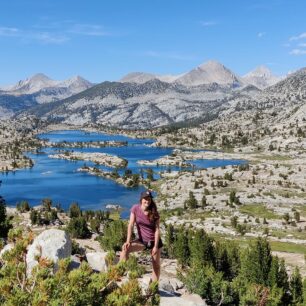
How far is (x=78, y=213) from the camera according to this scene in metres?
128

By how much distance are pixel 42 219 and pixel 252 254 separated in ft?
216

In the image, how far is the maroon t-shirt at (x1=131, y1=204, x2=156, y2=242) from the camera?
21030 mm

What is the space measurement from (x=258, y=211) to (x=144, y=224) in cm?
11311

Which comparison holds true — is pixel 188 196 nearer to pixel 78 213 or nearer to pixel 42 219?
pixel 78 213

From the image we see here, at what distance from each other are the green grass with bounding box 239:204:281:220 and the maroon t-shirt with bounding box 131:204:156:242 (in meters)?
105

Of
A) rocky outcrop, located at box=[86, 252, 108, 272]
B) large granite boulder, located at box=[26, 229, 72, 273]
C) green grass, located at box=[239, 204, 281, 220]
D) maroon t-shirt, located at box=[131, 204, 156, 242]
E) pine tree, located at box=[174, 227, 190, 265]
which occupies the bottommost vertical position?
green grass, located at box=[239, 204, 281, 220]

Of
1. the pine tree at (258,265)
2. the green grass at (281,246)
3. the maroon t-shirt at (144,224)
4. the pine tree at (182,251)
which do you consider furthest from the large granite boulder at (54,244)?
the green grass at (281,246)

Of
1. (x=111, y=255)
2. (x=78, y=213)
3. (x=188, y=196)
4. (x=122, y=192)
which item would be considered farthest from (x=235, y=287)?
(x=122, y=192)

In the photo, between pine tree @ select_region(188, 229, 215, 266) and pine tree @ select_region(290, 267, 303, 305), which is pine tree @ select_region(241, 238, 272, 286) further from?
pine tree @ select_region(188, 229, 215, 266)

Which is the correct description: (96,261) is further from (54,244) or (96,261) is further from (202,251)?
(202,251)

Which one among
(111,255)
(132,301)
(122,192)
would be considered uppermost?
(111,255)

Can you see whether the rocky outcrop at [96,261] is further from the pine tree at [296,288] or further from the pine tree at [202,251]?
the pine tree at [202,251]

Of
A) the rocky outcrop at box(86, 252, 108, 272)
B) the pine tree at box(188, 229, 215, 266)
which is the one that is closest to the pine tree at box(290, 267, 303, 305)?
the pine tree at box(188, 229, 215, 266)

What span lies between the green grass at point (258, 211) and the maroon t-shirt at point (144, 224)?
105 meters
